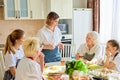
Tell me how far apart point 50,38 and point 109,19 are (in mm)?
→ 1839

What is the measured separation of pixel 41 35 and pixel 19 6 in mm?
1567

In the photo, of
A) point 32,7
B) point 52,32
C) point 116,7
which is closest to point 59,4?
point 32,7

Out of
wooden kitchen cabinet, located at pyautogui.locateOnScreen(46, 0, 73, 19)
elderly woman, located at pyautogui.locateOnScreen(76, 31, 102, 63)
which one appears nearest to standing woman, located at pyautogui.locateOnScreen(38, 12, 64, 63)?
elderly woman, located at pyautogui.locateOnScreen(76, 31, 102, 63)

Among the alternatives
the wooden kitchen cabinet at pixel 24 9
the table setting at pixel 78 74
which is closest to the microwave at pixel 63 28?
the wooden kitchen cabinet at pixel 24 9

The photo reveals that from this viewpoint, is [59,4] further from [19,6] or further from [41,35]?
[41,35]

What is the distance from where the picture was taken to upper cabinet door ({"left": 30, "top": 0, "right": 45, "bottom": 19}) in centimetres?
453

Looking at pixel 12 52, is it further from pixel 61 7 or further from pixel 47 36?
pixel 61 7

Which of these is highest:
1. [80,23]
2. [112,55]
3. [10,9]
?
[10,9]

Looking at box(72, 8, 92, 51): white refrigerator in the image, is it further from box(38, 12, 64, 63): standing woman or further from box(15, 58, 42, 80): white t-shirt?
box(15, 58, 42, 80): white t-shirt

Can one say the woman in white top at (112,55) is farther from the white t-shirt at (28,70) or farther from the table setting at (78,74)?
the white t-shirt at (28,70)

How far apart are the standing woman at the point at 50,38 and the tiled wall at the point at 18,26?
1765mm

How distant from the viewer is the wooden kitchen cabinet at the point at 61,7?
450cm

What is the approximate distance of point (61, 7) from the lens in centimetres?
462

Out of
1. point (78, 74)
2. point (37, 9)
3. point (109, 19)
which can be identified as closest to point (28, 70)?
point (78, 74)
